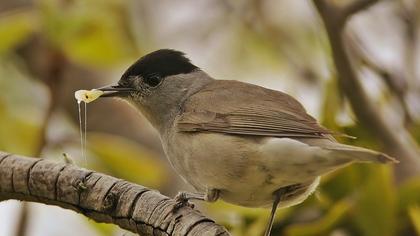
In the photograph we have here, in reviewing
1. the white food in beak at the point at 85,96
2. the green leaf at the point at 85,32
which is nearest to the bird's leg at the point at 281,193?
A: the white food in beak at the point at 85,96

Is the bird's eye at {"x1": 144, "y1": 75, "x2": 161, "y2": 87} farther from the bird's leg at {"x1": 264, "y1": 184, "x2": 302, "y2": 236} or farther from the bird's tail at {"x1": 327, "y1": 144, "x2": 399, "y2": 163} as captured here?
the bird's tail at {"x1": 327, "y1": 144, "x2": 399, "y2": 163}

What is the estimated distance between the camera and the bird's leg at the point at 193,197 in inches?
103

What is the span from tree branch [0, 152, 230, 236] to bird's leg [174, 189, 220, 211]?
0.02 metres

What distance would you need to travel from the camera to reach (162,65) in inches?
159

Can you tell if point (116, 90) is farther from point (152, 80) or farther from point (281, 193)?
point (281, 193)

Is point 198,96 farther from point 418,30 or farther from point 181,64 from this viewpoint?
point 418,30

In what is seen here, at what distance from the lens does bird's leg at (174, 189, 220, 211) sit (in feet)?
8.60

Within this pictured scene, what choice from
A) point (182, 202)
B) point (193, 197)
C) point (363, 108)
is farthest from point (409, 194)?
point (182, 202)

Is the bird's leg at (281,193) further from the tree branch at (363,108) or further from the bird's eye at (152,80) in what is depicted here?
the bird's eye at (152,80)

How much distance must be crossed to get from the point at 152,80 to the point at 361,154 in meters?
1.57

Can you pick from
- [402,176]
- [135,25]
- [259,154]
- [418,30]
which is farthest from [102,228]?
[418,30]

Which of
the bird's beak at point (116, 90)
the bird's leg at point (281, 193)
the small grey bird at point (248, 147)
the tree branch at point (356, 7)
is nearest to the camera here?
the small grey bird at point (248, 147)

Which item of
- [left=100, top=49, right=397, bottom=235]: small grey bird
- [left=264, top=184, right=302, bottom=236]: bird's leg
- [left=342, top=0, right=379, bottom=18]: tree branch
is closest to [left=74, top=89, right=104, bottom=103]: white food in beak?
[left=100, top=49, right=397, bottom=235]: small grey bird

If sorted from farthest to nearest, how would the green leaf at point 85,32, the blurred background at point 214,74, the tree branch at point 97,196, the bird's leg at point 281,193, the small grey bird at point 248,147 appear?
the green leaf at point 85,32 < the blurred background at point 214,74 < the bird's leg at point 281,193 < the small grey bird at point 248,147 < the tree branch at point 97,196
